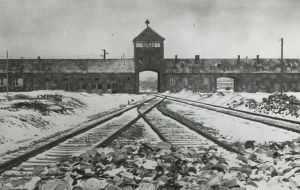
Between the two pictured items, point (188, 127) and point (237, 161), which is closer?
point (237, 161)

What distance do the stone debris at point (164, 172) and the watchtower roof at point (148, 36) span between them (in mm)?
56503

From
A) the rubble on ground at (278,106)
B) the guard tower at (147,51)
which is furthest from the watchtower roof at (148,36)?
the rubble on ground at (278,106)

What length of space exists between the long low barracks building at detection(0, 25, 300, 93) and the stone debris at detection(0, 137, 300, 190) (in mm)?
56801

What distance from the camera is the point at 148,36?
212 feet

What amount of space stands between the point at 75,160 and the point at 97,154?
464 millimetres

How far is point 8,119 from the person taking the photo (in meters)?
14.0

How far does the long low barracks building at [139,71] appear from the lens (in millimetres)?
65125

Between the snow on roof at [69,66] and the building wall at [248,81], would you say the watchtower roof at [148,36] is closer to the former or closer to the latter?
the snow on roof at [69,66]

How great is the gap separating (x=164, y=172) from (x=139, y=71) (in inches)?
2317

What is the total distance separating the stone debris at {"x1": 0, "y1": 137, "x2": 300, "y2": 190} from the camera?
5.88 metres

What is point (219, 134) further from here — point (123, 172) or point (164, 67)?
point (164, 67)

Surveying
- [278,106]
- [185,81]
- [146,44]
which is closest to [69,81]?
[146,44]

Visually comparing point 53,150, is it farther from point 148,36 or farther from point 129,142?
point 148,36

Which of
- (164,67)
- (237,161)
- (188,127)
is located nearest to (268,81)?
(164,67)
